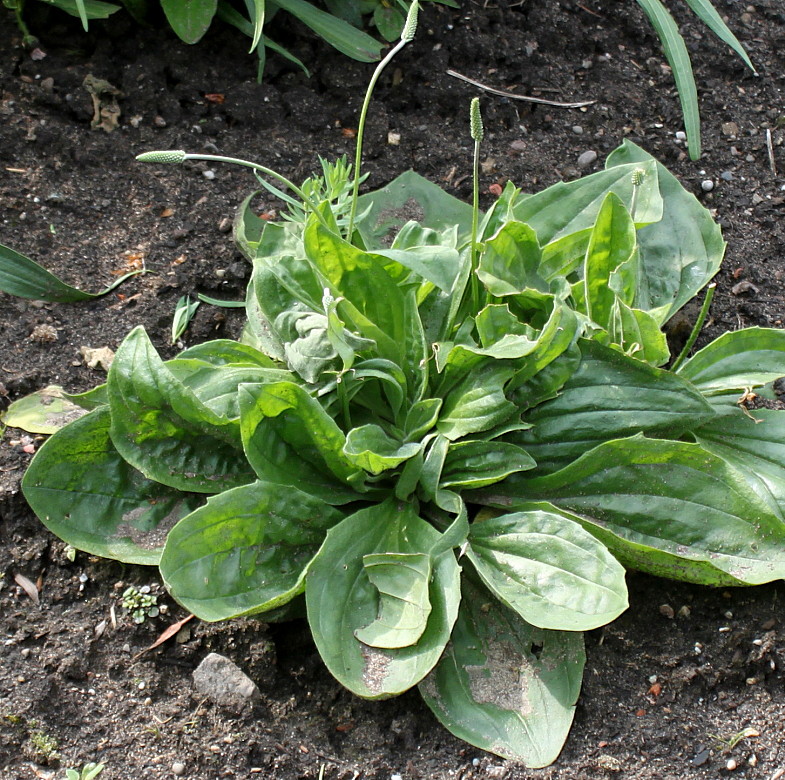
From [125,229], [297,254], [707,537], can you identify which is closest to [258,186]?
[125,229]

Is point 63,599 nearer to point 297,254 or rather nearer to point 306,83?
point 297,254

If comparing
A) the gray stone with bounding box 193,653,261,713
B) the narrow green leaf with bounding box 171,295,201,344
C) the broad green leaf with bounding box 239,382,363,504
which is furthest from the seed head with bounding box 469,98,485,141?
the gray stone with bounding box 193,653,261,713

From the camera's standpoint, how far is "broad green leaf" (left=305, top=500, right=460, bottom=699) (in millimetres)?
2033

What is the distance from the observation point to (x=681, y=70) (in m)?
3.24

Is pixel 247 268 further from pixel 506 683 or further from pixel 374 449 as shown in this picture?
pixel 506 683

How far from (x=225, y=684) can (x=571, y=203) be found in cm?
169

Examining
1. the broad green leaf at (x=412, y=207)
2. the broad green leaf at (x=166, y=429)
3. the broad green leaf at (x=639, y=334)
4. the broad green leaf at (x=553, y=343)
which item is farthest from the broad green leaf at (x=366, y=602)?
the broad green leaf at (x=412, y=207)

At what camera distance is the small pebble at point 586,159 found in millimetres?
3432

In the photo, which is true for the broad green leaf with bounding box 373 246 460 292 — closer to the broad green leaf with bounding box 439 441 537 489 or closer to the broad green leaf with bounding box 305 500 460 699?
the broad green leaf with bounding box 439 441 537 489

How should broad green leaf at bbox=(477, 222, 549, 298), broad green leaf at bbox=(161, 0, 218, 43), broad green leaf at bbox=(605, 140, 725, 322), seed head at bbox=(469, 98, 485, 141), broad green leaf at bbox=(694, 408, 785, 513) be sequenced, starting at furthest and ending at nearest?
broad green leaf at bbox=(161, 0, 218, 43), broad green leaf at bbox=(605, 140, 725, 322), broad green leaf at bbox=(694, 408, 785, 513), broad green leaf at bbox=(477, 222, 549, 298), seed head at bbox=(469, 98, 485, 141)

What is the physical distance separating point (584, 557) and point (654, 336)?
0.62 meters

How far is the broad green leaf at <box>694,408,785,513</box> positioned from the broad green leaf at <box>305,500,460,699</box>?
82 centimetres

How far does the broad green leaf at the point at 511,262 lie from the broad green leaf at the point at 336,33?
56.8 inches

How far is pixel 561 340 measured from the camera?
7.39ft
